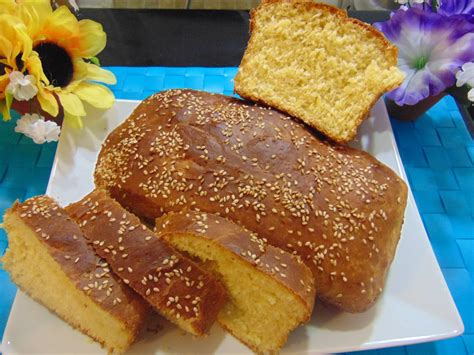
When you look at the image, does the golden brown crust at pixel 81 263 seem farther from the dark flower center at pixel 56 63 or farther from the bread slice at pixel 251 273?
the dark flower center at pixel 56 63

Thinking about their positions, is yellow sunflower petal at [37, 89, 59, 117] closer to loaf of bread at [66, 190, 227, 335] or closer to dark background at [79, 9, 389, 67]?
loaf of bread at [66, 190, 227, 335]

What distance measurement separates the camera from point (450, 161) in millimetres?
2406

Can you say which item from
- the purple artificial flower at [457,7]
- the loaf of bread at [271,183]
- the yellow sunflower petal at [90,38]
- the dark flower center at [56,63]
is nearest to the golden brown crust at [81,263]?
the loaf of bread at [271,183]

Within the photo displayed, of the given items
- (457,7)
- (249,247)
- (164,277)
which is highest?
(457,7)

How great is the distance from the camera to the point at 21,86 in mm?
1942

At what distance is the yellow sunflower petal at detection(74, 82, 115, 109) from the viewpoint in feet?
7.14

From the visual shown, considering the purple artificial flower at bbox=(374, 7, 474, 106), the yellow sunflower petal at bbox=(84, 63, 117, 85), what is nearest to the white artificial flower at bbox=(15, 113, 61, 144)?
the yellow sunflower petal at bbox=(84, 63, 117, 85)

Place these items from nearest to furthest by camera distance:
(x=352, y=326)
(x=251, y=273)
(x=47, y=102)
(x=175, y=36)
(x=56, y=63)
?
1. (x=251, y=273)
2. (x=352, y=326)
3. (x=47, y=102)
4. (x=56, y=63)
5. (x=175, y=36)

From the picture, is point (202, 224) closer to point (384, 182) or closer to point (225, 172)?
point (225, 172)

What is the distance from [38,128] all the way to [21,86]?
0.67 feet

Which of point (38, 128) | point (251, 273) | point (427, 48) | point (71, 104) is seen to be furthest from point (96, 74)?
point (427, 48)

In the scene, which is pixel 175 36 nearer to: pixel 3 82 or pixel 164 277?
pixel 3 82

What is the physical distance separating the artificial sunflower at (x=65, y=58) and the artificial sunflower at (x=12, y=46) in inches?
2.5

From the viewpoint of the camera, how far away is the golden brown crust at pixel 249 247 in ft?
4.93
